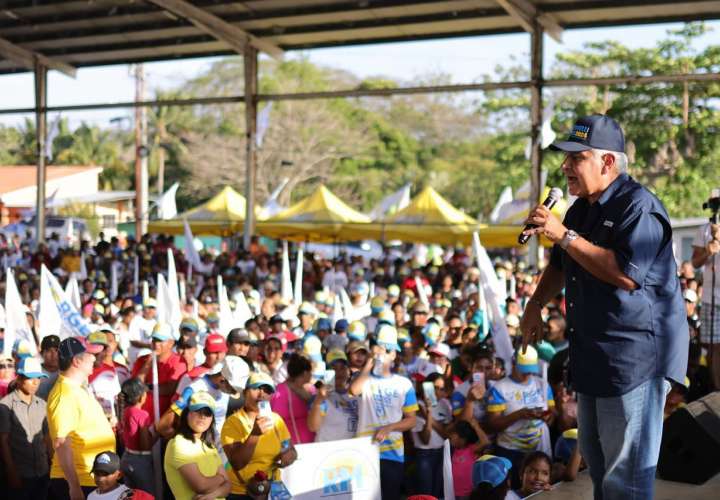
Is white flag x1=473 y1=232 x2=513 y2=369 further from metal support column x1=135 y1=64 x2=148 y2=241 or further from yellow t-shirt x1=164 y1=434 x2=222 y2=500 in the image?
metal support column x1=135 y1=64 x2=148 y2=241

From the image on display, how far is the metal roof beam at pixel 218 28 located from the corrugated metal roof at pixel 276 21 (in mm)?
140

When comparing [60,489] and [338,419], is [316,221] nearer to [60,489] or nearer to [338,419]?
[338,419]

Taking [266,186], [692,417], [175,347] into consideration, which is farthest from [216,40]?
[266,186]

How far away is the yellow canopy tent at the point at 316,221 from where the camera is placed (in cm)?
2684

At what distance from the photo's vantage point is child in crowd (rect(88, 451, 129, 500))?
19.7ft

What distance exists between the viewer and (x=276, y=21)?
23.0 m

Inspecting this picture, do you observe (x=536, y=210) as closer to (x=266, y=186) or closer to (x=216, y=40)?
(x=216, y=40)

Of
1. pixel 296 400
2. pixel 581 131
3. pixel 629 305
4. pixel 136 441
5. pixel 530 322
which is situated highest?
pixel 581 131

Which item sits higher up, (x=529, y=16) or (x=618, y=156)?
(x=529, y=16)

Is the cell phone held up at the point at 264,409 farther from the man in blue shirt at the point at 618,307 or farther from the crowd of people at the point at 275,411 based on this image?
the man in blue shirt at the point at 618,307

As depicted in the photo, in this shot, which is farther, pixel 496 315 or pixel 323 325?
pixel 323 325

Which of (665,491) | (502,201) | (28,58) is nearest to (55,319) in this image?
(665,491)

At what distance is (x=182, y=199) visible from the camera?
191 feet

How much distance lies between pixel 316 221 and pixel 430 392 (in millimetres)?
18579
